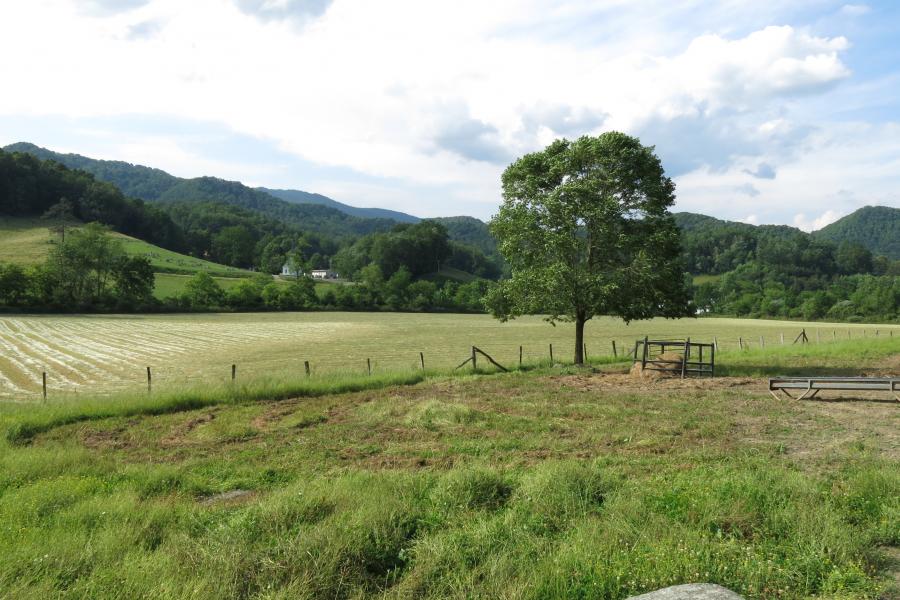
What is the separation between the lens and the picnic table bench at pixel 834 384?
1677 cm

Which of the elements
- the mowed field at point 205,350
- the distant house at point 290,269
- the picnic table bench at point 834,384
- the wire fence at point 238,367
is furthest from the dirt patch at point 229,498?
the distant house at point 290,269

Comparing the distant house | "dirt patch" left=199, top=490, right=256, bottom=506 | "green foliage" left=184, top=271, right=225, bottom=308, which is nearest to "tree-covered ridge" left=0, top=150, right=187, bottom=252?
the distant house

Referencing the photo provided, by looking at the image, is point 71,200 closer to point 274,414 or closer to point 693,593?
point 274,414

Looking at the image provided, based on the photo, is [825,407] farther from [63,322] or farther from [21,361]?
[63,322]

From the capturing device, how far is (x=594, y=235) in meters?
26.9

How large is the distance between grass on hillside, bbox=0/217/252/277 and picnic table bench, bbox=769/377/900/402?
115 metres

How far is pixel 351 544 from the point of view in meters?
5.51

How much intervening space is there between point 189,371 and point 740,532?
32.6 metres

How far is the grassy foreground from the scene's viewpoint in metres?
4.95

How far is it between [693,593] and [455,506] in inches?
127

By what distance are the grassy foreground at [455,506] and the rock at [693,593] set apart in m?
0.36

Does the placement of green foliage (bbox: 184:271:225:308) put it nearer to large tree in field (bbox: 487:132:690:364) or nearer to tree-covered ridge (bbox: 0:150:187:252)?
tree-covered ridge (bbox: 0:150:187:252)

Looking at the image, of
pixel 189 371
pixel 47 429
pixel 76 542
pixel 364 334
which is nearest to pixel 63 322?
pixel 364 334

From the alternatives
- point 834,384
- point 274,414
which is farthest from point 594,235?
point 274,414
